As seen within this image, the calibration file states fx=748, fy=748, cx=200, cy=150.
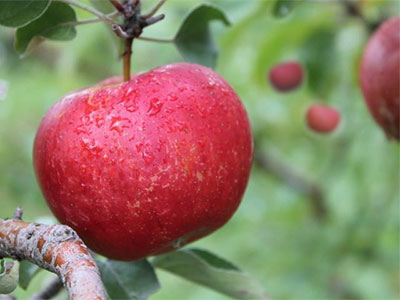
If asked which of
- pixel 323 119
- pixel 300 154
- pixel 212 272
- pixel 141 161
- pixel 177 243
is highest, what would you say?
pixel 141 161

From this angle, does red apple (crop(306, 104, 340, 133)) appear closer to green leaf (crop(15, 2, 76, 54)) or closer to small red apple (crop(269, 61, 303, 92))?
small red apple (crop(269, 61, 303, 92))

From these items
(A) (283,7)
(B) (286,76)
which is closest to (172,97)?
(A) (283,7)

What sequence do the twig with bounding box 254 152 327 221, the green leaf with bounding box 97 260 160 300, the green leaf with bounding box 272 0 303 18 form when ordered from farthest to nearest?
the twig with bounding box 254 152 327 221 < the green leaf with bounding box 272 0 303 18 < the green leaf with bounding box 97 260 160 300

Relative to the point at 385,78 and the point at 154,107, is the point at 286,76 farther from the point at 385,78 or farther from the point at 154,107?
the point at 154,107

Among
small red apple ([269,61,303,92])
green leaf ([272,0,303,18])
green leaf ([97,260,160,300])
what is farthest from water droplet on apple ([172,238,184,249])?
small red apple ([269,61,303,92])

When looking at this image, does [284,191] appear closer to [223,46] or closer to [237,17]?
[223,46]

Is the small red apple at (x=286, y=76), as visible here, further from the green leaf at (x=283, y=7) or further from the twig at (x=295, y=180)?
the twig at (x=295, y=180)
